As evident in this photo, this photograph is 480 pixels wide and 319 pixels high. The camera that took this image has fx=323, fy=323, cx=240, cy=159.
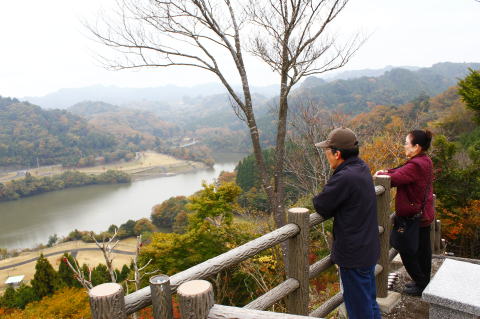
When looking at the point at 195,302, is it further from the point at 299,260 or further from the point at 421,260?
the point at 421,260

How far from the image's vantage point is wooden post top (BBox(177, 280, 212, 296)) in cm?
106

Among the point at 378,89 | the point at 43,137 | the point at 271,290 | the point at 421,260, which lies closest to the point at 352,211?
the point at 271,290

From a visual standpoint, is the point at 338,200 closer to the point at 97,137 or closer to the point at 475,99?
the point at 475,99

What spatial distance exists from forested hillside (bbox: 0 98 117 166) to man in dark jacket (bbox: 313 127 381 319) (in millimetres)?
85259

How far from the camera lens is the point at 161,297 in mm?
1188

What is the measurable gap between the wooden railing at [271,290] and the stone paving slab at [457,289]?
21.8 inches

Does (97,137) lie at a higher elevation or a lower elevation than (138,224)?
higher

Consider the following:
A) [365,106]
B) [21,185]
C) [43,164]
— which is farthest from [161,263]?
[43,164]

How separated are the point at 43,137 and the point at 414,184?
95.4m

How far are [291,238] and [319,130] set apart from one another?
773cm

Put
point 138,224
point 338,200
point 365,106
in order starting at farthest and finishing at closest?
point 365,106, point 138,224, point 338,200

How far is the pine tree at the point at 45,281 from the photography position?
640 inches

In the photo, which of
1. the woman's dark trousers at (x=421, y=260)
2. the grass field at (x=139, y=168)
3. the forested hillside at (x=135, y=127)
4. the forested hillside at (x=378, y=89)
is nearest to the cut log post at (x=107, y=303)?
the woman's dark trousers at (x=421, y=260)

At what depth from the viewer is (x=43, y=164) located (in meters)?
77.7
